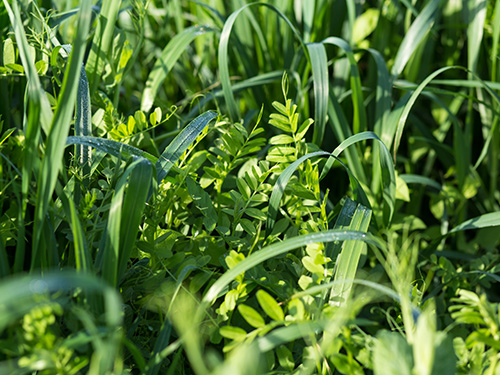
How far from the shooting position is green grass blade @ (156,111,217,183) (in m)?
0.87

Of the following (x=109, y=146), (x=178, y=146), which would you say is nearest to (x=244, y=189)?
(x=178, y=146)

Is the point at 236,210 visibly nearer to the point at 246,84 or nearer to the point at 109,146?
the point at 109,146

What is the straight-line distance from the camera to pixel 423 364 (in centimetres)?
50

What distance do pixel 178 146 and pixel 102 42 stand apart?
37cm

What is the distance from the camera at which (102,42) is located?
1094 millimetres

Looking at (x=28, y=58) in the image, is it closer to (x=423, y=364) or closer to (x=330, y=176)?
(x=423, y=364)

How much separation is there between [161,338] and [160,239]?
0.64 ft

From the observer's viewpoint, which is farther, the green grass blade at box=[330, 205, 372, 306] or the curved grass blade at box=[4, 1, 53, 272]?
the green grass blade at box=[330, 205, 372, 306]

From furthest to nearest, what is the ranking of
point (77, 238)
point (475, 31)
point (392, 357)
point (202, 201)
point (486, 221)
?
point (475, 31) → point (486, 221) → point (202, 201) → point (77, 238) → point (392, 357)

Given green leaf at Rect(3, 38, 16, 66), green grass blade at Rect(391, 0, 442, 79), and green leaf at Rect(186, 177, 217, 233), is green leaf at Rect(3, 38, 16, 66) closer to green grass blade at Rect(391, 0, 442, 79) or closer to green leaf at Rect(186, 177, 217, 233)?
green leaf at Rect(186, 177, 217, 233)

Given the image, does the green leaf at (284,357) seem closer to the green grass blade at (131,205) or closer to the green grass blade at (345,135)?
the green grass blade at (131,205)

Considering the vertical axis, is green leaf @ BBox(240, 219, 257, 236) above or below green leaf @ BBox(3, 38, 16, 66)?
below

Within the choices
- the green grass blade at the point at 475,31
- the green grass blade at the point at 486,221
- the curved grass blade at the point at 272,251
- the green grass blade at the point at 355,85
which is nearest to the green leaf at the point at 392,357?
the curved grass blade at the point at 272,251

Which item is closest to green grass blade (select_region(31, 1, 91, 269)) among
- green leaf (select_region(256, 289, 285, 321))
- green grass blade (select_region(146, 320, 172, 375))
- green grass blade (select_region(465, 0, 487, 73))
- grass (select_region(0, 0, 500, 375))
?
grass (select_region(0, 0, 500, 375))
